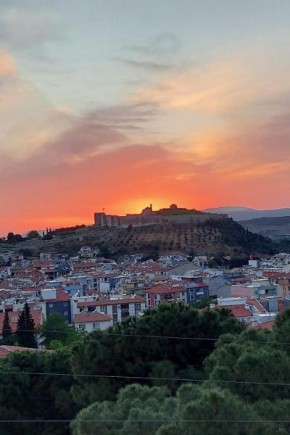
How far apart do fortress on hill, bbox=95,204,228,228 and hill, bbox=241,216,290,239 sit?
53.8 feet

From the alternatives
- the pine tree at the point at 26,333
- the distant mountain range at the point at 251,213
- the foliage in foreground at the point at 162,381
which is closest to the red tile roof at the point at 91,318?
the pine tree at the point at 26,333

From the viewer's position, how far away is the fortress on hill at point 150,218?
68.2 m

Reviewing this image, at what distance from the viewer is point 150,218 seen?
6956cm

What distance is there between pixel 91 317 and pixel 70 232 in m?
56.2

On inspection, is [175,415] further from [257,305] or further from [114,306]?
[114,306]

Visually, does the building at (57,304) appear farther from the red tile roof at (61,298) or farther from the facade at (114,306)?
the facade at (114,306)

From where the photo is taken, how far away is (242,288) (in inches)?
908

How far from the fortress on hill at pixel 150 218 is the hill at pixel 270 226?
1639cm

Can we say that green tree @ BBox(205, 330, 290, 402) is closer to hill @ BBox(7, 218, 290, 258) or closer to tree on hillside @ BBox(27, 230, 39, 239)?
hill @ BBox(7, 218, 290, 258)

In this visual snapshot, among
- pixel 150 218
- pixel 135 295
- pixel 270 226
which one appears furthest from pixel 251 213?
pixel 135 295

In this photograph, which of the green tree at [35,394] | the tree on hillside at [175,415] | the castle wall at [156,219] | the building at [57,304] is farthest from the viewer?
the castle wall at [156,219]

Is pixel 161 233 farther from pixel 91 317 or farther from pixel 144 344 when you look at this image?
pixel 144 344

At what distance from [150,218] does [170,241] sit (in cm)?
1040

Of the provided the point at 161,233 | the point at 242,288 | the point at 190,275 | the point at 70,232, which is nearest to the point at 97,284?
the point at 190,275
